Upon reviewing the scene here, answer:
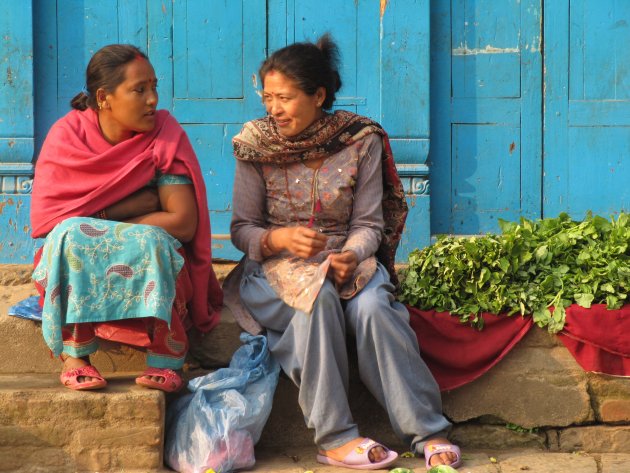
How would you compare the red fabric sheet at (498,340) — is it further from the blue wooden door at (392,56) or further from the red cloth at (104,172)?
the blue wooden door at (392,56)

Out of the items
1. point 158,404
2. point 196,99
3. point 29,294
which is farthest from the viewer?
point 196,99

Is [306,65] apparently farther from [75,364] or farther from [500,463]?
[500,463]

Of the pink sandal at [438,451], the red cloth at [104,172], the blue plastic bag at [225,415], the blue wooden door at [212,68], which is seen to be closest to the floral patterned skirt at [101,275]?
the red cloth at [104,172]

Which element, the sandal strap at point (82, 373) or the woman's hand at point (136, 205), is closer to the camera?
the sandal strap at point (82, 373)

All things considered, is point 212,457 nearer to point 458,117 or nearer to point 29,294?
point 29,294

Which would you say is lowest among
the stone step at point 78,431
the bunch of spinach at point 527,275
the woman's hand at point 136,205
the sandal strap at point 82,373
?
the stone step at point 78,431

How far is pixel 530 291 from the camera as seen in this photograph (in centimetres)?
449

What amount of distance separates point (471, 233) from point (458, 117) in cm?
65

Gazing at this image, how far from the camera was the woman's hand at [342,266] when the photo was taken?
4237mm

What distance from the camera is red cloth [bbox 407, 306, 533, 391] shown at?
14.7 feet

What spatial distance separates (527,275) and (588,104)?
1598 millimetres

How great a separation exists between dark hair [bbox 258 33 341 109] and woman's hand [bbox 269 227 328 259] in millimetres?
634

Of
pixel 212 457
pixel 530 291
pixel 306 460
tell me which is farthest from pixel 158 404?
pixel 530 291

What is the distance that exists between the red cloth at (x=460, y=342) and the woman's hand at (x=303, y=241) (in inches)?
23.7
